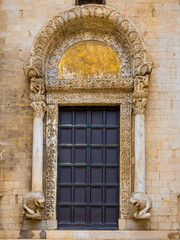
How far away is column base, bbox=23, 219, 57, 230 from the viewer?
37.8 ft

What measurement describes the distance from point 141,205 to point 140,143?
57.2 inches

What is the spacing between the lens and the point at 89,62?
12.3 meters

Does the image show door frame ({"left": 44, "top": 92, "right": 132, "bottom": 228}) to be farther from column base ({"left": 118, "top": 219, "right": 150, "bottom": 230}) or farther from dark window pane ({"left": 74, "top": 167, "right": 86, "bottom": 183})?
dark window pane ({"left": 74, "top": 167, "right": 86, "bottom": 183})

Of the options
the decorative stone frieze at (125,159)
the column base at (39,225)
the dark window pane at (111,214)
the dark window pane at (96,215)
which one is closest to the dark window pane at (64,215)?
the column base at (39,225)

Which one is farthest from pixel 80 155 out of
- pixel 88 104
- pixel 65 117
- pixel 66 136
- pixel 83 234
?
pixel 83 234

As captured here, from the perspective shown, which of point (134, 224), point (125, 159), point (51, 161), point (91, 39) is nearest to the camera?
point (134, 224)

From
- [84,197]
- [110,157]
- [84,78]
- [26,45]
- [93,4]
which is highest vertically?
[93,4]

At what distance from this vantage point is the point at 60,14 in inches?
473

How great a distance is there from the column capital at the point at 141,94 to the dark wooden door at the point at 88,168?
670mm

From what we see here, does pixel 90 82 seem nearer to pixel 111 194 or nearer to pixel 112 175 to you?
pixel 112 175

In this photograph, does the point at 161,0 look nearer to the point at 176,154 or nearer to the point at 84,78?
the point at 84,78

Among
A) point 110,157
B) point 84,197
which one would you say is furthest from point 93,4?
point 84,197

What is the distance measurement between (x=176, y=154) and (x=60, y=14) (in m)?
4.45

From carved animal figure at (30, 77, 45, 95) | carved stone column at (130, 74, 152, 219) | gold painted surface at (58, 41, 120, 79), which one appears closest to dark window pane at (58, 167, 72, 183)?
carved stone column at (130, 74, 152, 219)
